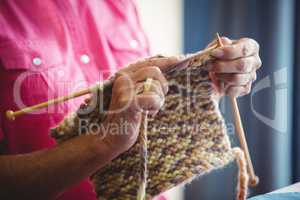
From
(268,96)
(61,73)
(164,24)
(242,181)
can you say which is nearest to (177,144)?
(242,181)

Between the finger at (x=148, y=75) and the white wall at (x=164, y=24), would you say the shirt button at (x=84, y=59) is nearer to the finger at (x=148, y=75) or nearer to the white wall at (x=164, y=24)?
the finger at (x=148, y=75)

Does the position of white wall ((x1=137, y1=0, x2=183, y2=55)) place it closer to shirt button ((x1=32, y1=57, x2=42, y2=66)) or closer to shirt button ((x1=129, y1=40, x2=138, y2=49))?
shirt button ((x1=129, y1=40, x2=138, y2=49))

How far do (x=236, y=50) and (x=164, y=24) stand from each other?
883 millimetres

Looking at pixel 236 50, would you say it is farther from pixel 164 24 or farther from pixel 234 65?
pixel 164 24

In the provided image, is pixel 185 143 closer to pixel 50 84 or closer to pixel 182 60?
pixel 182 60

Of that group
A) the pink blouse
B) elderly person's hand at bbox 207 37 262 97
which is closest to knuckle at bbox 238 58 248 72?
elderly person's hand at bbox 207 37 262 97

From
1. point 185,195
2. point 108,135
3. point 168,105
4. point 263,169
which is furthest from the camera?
point 185,195

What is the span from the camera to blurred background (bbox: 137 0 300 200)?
103cm

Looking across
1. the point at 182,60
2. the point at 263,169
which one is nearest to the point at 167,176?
the point at 182,60

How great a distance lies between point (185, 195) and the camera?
1.38 m

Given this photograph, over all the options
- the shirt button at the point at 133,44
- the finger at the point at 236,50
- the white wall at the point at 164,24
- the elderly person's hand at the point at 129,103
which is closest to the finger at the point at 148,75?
the elderly person's hand at the point at 129,103

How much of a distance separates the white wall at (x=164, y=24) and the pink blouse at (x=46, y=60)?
54 centimetres

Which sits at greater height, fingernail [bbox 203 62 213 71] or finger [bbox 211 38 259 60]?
finger [bbox 211 38 259 60]

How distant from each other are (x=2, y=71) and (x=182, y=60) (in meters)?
0.34
